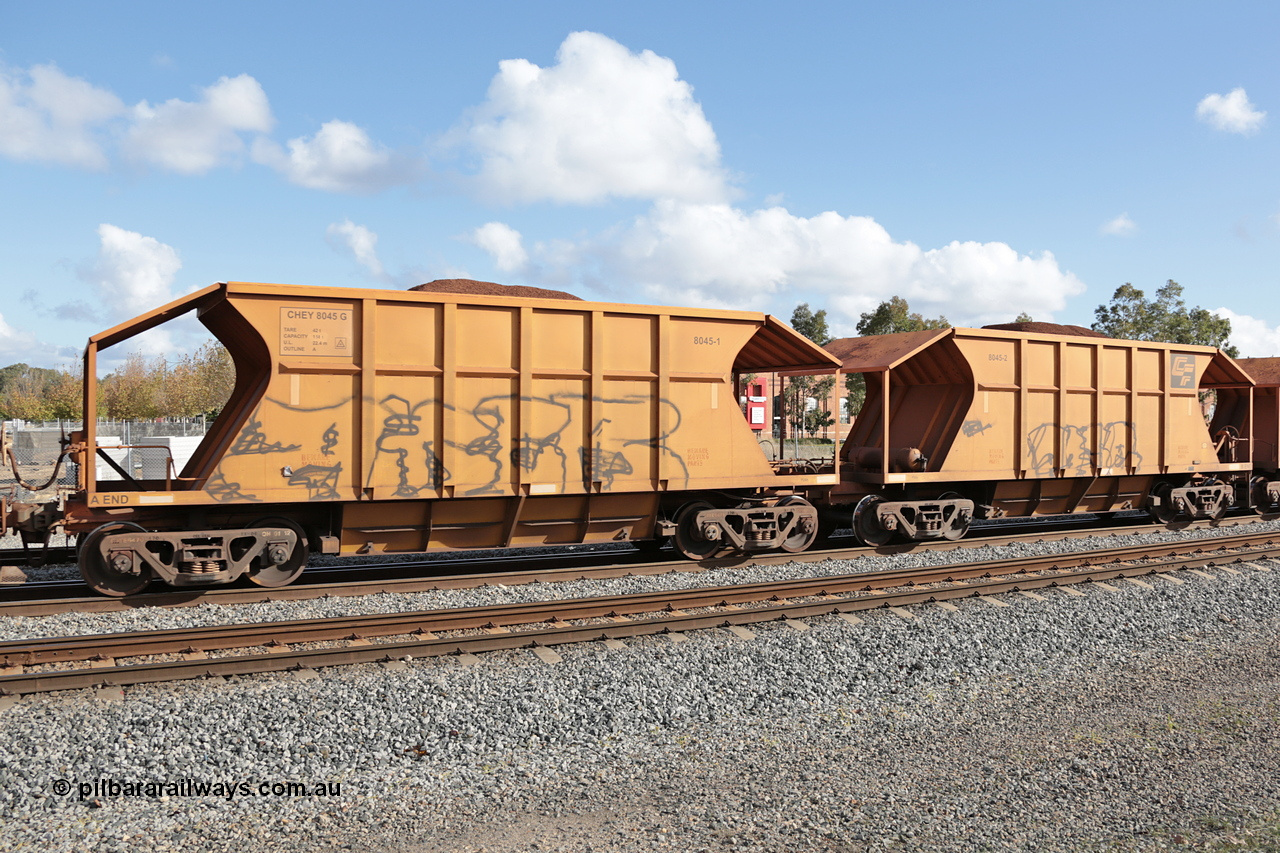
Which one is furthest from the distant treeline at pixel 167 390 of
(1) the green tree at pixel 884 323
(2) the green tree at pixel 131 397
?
(1) the green tree at pixel 884 323

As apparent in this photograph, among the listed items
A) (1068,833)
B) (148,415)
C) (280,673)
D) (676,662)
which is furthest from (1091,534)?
(148,415)

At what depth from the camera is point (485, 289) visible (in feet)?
35.0

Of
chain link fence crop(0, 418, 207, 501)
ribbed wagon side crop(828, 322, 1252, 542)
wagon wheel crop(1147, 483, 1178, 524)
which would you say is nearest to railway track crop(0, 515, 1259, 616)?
ribbed wagon side crop(828, 322, 1252, 542)

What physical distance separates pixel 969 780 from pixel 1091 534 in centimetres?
1034

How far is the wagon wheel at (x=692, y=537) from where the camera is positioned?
1091 centimetres

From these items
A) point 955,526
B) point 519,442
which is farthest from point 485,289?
point 955,526

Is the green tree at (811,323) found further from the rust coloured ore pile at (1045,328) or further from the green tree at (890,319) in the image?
the rust coloured ore pile at (1045,328)

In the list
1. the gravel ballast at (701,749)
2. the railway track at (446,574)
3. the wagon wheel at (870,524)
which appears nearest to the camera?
the gravel ballast at (701,749)

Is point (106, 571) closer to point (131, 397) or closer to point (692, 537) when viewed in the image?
point (692, 537)

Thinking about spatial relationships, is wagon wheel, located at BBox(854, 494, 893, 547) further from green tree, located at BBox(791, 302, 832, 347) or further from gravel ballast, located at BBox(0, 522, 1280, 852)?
green tree, located at BBox(791, 302, 832, 347)

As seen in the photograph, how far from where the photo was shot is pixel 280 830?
4.38m

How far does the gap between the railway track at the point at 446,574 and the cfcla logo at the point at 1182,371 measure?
3.19 metres

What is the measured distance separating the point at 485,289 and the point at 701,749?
6.94 m

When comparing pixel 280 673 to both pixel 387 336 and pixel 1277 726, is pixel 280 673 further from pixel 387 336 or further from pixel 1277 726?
pixel 1277 726
